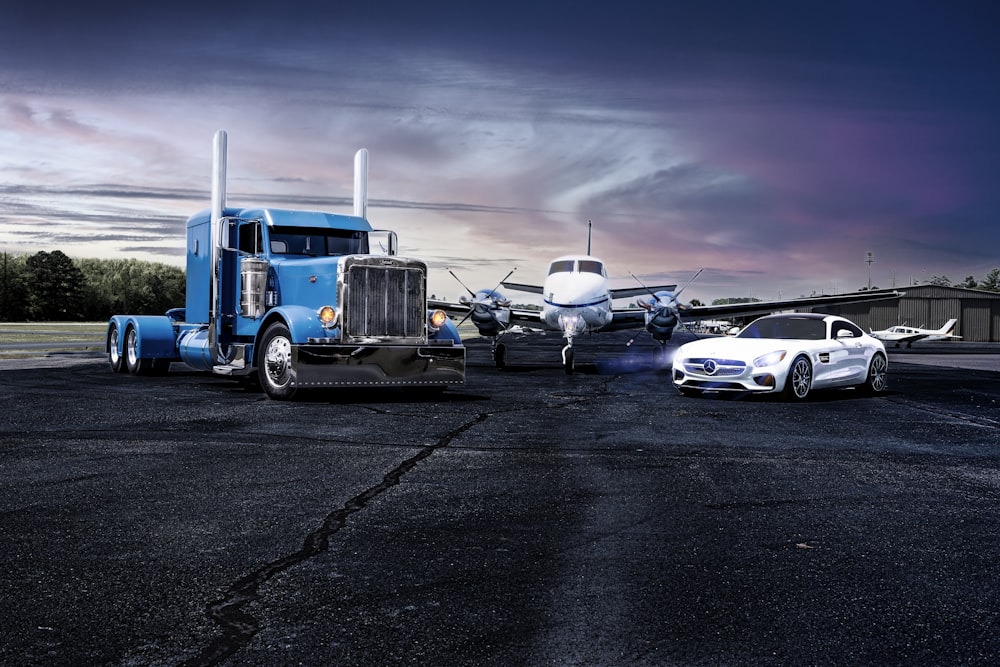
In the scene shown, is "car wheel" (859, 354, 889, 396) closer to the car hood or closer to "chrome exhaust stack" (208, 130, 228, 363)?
the car hood

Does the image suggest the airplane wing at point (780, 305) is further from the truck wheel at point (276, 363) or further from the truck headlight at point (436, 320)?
the truck wheel at point (276, 363)

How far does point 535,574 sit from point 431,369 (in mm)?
10002

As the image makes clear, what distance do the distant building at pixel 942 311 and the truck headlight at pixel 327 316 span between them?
8743cm

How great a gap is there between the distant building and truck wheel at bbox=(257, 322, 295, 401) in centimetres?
8736

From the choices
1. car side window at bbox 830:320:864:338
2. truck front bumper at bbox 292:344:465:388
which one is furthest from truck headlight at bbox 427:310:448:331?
car side window at bbox 830:320:864:338

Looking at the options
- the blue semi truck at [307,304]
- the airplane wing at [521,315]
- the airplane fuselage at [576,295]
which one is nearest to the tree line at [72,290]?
the airplane wing at [521,315]

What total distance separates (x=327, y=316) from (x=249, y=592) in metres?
9.75

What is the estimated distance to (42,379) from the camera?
18.1m

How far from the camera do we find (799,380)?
598 inches

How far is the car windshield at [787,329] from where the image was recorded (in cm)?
1602

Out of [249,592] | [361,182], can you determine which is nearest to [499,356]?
[361,182]

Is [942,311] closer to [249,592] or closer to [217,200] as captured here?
[217,200]

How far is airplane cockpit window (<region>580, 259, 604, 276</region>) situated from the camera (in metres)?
25.3

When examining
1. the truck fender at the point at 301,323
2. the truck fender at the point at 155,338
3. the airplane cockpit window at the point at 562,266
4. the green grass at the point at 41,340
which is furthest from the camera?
the green grass at the point at 41,340
